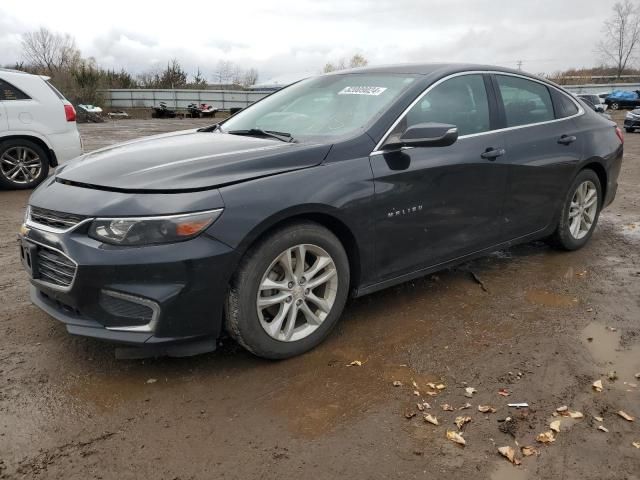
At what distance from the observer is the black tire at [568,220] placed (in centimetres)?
469

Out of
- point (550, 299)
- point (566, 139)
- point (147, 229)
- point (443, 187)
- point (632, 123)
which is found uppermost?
point (632, 123)

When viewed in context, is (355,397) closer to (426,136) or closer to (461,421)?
(461,421)

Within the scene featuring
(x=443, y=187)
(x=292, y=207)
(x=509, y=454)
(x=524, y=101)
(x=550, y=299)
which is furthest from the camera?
(x=524, y=101)

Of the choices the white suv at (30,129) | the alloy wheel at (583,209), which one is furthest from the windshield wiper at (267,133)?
Result: the white suv at (30,129)

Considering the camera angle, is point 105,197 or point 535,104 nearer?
point 105,197

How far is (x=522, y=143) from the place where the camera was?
412 cm

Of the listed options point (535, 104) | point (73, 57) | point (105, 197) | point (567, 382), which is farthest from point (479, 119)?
point (73, 57)

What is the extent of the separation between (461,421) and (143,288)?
61.8 inches

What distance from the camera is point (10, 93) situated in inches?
305

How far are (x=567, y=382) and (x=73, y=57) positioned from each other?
2597 inches

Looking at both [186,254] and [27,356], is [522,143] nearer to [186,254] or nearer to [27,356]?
[186,254]

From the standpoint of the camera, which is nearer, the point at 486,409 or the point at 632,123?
the point at 486,409

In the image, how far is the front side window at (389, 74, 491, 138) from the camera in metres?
3.53

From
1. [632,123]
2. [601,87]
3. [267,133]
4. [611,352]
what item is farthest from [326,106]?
[601,87]
